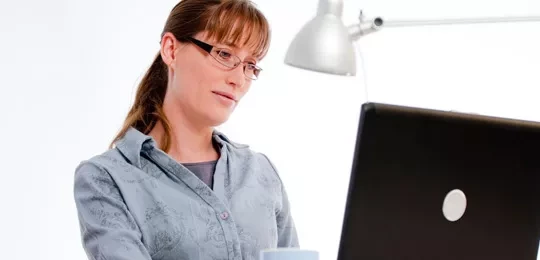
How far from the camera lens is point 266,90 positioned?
3143mm

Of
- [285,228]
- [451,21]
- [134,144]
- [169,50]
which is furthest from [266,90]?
[451,21]

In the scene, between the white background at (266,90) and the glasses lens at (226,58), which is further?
the white background at (266,90)

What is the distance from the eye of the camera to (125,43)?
2996 millimetres

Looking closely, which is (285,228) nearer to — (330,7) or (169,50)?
(169,50)

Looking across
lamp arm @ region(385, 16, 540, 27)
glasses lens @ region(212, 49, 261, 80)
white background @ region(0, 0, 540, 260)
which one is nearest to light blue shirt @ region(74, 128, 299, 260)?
glasses lens @ region(212, 49, 261, 80)

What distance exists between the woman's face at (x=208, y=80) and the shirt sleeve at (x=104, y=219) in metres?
0.25

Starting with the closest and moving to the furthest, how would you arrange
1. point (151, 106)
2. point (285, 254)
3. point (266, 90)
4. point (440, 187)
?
point (440, 187), point (285, 254), point (151, 106), point (266, 90)

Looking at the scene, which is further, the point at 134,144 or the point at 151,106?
the point at 151,106

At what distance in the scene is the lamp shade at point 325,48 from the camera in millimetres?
1575

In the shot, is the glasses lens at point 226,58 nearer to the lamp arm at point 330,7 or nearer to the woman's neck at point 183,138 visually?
the woman's neck at point 183,138

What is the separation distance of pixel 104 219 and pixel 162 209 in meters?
0.13

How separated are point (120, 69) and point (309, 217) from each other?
34.5 inches

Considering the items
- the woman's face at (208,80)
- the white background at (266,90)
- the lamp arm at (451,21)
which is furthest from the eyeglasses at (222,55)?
the white background at (266,90)

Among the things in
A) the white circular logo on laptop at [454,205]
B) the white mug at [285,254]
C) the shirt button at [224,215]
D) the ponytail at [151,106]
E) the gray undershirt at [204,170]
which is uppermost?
the ponytail at [151,106]
